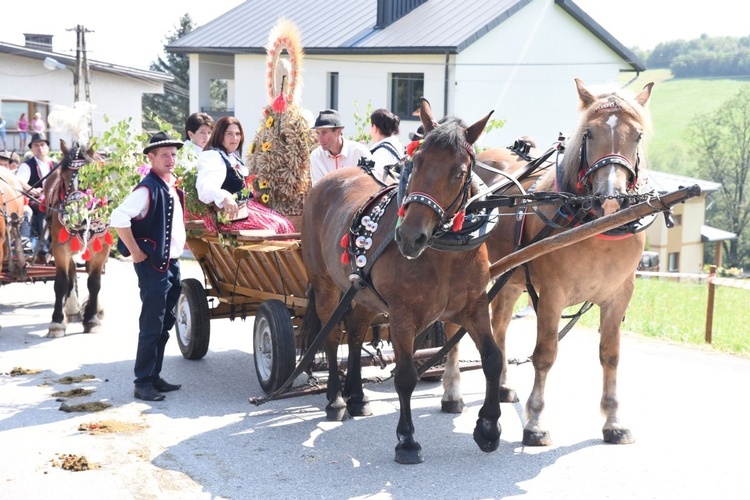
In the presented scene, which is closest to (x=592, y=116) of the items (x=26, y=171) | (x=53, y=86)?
(x=26, y=171)

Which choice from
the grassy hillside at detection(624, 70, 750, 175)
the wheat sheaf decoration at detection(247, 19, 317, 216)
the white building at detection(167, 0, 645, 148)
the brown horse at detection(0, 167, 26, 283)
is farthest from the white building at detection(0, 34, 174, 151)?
the grassy hillside at detection(624, 70, 750, 175)

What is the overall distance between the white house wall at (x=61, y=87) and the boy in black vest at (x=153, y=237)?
24288 mm

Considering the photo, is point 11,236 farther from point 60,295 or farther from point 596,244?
point 596,244

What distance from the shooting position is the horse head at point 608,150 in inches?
204

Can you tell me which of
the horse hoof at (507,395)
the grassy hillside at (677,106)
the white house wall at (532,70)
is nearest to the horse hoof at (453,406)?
the horse hoof at (507,395)

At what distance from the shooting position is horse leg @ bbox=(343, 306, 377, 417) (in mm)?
6742

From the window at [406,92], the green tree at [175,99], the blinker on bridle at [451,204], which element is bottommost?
the blinker on bridle at [451,204]

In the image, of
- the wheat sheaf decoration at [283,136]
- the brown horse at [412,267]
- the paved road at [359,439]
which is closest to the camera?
the brown horse at [412,267]

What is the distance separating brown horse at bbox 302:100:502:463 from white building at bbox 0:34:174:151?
1014 inches

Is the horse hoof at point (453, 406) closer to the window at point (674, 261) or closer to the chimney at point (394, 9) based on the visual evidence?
the chimney at point (394, 9)

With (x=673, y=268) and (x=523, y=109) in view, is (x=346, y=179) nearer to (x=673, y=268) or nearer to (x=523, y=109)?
(x=523, y=109)

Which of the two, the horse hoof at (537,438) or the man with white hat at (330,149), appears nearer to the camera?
the horse hoof at (537,438)

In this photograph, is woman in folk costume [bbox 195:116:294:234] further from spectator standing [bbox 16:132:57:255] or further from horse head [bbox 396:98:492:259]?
spectator standing [bbox 16:132:57:255]

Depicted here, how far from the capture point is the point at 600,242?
5.67m
